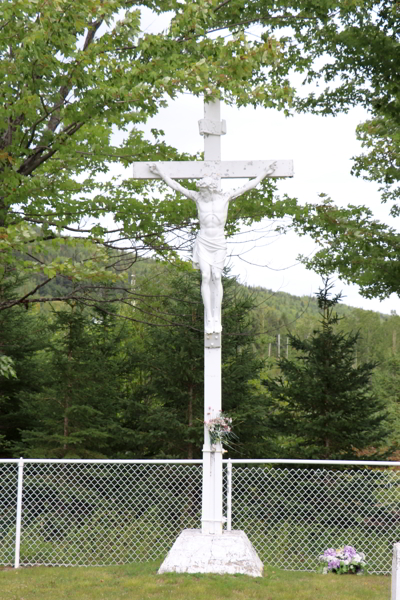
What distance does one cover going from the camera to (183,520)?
895 cm

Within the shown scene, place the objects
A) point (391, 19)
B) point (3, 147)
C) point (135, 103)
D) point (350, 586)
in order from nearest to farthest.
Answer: point (350, 586) → point (135, 103) → point (3, 147) → point (391, 19)

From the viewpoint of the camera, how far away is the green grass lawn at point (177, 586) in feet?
15.6

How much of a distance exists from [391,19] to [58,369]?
8035mm

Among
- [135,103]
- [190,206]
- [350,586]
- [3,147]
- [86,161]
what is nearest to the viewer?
[350,586]

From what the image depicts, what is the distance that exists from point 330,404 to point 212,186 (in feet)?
18.3

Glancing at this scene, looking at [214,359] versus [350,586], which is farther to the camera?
[214,359]

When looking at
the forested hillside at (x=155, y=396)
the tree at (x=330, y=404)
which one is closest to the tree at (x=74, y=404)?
the forested hillside at (x=155, y=396)

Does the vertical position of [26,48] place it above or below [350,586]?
above

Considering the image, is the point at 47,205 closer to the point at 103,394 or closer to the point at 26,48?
the point at 26,48

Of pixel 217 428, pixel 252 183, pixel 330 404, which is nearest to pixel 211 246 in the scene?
pixel 252 183

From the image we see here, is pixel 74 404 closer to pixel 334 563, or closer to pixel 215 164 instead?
pixel 334 563

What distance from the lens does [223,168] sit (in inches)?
233

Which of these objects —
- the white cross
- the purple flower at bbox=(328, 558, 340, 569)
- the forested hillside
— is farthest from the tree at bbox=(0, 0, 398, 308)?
the purple flower at bbox=(328, 558, 340, 569)

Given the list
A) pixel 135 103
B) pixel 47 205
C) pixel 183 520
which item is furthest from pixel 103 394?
pixel 135 103
